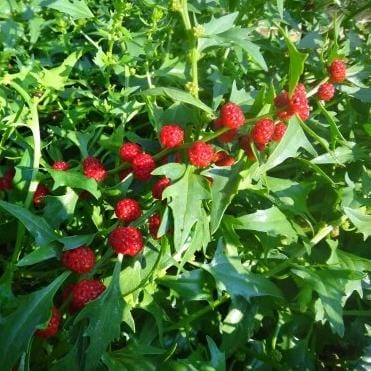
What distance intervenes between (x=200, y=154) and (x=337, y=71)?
419 millimetres

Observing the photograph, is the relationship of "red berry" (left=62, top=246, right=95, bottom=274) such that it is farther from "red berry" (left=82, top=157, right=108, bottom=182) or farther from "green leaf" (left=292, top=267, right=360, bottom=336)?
"green leaf" (left=292, top=267, right=360, bottom=336)

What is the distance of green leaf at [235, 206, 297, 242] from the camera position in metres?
1.27

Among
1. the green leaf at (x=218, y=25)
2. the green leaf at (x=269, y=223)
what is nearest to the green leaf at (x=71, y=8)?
the green leaf at (x=218, y=25)

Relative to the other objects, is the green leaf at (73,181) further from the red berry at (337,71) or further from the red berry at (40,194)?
the red berry at (337,71)

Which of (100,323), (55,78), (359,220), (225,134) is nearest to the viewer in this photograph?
(100,323)

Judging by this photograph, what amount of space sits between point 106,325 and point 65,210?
0.92ft

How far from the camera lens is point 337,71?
1.34 meters

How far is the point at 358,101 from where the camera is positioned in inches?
63.9

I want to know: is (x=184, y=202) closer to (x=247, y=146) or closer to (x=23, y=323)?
(x=247, y=146)

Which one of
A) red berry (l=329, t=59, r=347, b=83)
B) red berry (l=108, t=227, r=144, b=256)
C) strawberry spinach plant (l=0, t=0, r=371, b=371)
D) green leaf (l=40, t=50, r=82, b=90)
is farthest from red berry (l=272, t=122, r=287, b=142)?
green leaf (l=40, t=50, r=82, b=90)

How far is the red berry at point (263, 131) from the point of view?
1.13m

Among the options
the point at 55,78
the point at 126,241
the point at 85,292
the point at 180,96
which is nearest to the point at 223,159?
the point at 180,96

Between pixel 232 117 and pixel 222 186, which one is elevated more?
pixel 232 117

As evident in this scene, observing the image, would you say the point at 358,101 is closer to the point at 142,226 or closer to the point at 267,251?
the point at 267,251
